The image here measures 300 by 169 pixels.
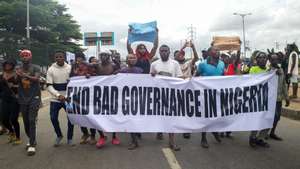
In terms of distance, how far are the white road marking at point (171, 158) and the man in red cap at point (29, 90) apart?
2268mm

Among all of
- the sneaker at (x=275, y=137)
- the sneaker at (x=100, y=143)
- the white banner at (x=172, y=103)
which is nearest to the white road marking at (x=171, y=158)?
the white banner at (x=172, y=103)

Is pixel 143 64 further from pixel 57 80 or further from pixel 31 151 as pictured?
pixel 31 151

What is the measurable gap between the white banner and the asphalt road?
17.1 inches

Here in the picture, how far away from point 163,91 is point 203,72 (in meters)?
0.93

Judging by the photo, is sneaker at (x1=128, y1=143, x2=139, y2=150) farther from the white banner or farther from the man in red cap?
the man in red cap

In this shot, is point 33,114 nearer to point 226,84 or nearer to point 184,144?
point 184,144

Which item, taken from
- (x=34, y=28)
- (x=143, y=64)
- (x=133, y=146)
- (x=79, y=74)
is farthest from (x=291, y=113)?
(x=34, y=28)

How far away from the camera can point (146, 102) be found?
7570 millimetres

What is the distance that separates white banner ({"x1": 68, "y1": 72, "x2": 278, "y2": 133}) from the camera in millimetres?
7492

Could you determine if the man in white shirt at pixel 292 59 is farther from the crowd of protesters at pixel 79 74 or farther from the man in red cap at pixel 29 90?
the man in red cap at pixel 29 90

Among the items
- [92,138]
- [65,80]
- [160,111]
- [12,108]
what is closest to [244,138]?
[160,111]

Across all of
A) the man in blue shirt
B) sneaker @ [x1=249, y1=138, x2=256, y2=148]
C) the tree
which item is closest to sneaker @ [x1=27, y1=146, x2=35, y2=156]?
the man in blue shirt

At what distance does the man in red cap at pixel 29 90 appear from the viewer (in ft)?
23.5

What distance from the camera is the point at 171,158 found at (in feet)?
21.6
